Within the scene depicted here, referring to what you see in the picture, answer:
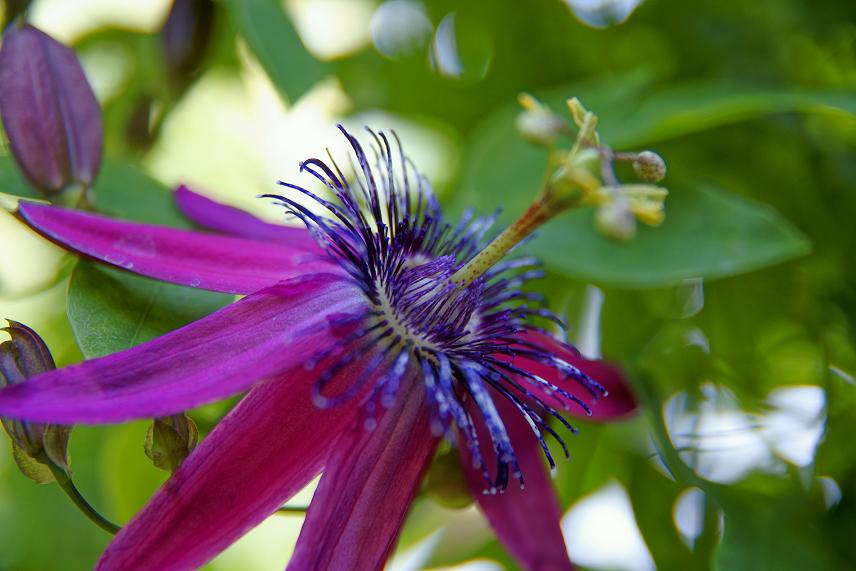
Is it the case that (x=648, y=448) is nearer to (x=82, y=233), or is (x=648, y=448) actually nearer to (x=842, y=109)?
(x=842, y=109)

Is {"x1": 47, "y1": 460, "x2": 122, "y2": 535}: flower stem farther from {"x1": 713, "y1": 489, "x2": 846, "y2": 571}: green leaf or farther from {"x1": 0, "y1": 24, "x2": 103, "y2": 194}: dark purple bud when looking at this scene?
{"x1": 713, "y1": 489, "x2": 846, "y2": 571}: green leaf

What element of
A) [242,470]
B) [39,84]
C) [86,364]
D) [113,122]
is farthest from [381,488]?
[113,122]

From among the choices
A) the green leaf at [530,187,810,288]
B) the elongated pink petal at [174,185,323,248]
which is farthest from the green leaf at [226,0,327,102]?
the green leaf at [530,187,810,288]

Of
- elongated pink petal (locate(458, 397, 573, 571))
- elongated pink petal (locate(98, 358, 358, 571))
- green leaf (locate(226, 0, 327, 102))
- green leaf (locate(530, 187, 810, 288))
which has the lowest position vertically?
elongated pink petal (locate(458, 397, 573, 571))

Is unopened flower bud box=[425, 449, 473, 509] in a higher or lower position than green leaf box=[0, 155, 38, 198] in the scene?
lower

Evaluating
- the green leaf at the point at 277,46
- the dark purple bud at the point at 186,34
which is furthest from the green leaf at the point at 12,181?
the dark purple bud at the point at 186,34

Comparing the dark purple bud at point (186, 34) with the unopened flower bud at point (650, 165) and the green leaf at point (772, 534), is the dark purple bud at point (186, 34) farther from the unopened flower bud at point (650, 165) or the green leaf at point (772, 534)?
the green leaf at point (772, 534)

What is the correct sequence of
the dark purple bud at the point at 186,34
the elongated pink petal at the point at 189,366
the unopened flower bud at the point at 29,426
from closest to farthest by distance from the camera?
1. the elongated pink petal at the point at 189,366
2. the unopened flower bud at the point at 29,426
3. the dark purple bud at the point at 186,34
